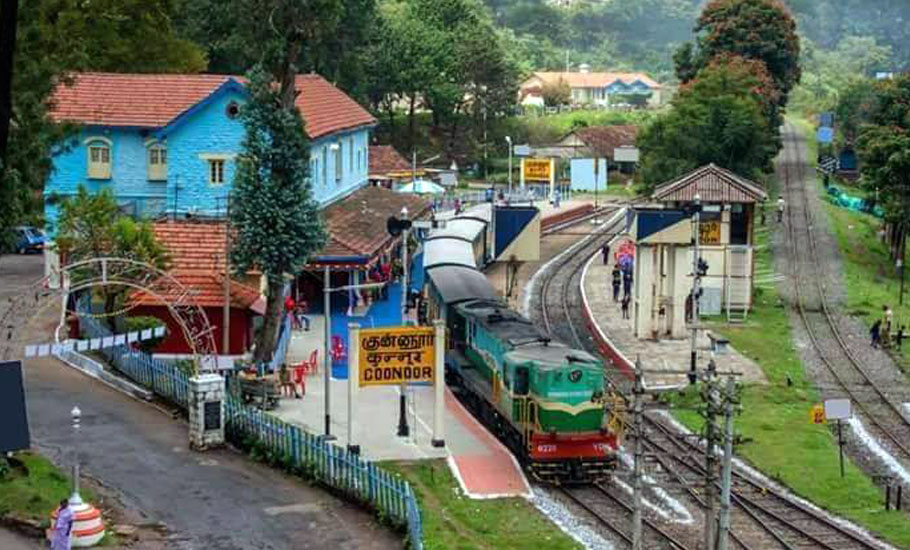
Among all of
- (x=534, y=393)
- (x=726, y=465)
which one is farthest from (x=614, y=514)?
(x=726, y=465)

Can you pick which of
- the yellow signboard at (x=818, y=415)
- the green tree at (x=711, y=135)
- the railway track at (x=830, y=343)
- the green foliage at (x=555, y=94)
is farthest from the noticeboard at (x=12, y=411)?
the green foliage at (x=555, y=94)

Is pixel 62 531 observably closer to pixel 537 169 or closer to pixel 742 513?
pixel 742 513

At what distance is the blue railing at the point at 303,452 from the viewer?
2458 cm

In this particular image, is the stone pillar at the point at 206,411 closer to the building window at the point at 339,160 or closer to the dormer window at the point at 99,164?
the dormer window at the point at 99,164

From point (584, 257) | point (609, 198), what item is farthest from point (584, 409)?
point (609, 198)

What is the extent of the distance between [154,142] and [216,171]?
7.56ft

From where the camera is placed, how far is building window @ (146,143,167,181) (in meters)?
46.2

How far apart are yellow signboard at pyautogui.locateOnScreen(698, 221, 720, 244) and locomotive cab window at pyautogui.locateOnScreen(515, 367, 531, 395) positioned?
21551mm

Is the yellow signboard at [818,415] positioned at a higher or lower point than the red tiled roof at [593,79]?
lower

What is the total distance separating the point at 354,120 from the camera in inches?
2313

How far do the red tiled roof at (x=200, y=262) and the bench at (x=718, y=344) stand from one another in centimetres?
1290

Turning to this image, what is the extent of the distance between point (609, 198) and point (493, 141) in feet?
47.5

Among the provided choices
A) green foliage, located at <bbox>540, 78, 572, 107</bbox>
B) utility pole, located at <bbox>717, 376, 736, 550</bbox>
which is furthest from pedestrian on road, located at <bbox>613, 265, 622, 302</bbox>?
green foliage, located at <bbox>540, 78, 572, 107</bbox>

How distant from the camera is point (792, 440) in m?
33.7
